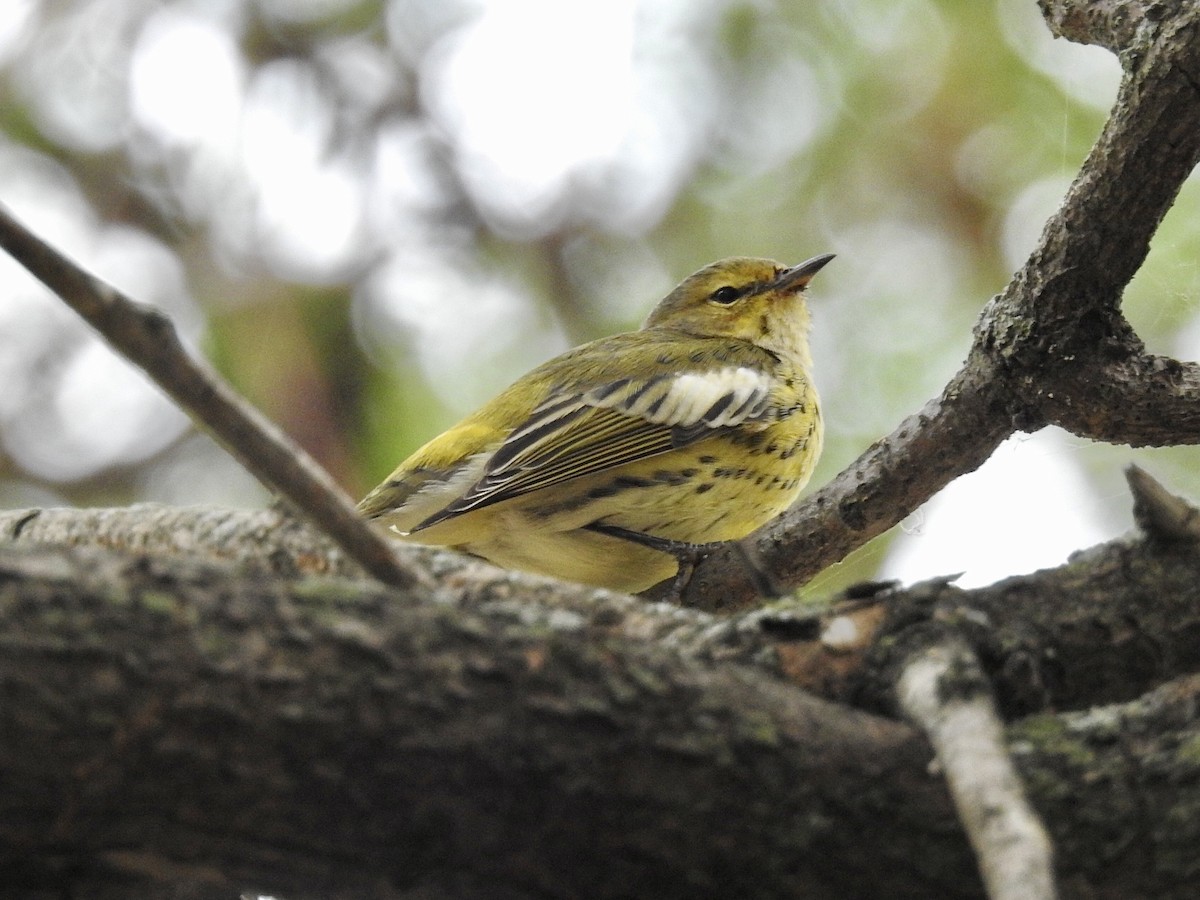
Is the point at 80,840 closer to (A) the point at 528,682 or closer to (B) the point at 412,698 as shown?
(B) the point at 412,698

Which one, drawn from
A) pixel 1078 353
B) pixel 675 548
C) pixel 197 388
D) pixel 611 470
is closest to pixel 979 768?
pixel 197 388

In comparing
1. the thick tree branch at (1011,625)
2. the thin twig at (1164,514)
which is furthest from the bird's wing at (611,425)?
the thin twig at (1164,514)

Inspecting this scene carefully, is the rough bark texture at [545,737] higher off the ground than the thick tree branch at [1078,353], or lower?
lower

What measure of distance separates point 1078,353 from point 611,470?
5.49 feet

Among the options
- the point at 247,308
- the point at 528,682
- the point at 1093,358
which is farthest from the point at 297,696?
the point at 247,308

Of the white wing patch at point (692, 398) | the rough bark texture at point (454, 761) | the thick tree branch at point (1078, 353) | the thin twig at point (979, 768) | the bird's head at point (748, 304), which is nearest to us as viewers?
the thin twig at point (979, 768)

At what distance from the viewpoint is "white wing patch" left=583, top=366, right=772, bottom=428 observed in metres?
4.47

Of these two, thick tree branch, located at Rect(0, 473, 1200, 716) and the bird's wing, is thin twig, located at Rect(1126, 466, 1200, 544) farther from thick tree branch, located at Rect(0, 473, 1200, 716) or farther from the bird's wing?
the bird's wing

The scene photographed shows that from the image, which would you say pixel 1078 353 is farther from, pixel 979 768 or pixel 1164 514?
pixel 979 768

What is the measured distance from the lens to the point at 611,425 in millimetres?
4449

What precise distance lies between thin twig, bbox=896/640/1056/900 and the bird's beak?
362 cm

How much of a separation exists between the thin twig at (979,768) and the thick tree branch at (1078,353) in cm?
146

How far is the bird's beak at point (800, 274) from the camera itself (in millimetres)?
5191

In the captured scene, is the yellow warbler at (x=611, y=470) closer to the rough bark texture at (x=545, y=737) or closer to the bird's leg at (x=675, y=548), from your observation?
the bird's leg at (x=675, y=548)
